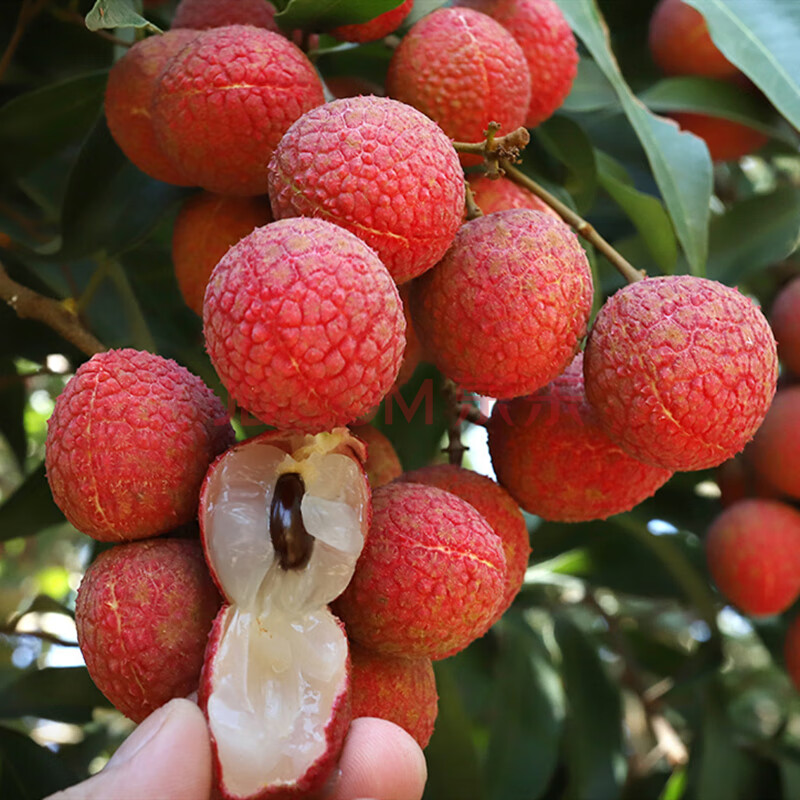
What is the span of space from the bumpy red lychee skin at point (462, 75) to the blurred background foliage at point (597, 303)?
0.18 ft

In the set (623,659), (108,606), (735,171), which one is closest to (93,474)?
(108,606)

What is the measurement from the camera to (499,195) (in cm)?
74

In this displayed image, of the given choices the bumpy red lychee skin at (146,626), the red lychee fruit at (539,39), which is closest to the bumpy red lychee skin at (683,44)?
the red lychee fruit at (539,39)

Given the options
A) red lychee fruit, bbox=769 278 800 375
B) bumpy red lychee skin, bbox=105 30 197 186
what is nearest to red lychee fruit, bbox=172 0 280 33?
bumpy red lychee skin, bbox=105 30 197 186

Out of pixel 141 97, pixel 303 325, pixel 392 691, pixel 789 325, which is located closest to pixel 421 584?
pixel 392 691

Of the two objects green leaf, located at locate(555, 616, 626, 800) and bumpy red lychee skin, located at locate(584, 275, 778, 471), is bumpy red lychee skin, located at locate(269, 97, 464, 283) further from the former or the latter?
green leaf, located at locate(555, 616, 626, 800)

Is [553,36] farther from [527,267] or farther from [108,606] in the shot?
[108,606]

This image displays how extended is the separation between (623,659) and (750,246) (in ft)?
2.12

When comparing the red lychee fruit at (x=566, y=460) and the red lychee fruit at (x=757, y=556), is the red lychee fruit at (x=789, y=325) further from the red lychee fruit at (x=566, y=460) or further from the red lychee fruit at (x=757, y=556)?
the red lychee fruit at (x=566, y=460)

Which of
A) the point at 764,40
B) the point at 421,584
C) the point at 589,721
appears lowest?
the point at 589,721

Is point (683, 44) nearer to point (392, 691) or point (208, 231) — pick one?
point (208, 231)

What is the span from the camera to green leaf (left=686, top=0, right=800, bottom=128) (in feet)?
2.67

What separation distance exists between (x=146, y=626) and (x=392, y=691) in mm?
160

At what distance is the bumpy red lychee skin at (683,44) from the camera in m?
1.10
